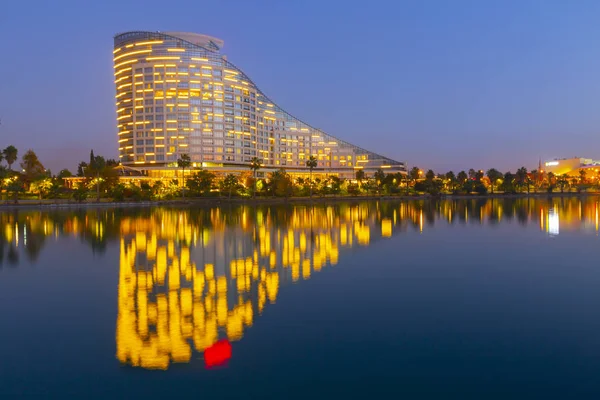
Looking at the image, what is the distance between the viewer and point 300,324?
54.7ft

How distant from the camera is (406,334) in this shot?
51.2 ft

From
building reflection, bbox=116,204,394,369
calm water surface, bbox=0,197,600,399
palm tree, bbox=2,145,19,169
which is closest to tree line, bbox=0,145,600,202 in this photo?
palm tree, bbox=2,145,19,169

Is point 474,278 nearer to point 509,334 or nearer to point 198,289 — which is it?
point 509,334

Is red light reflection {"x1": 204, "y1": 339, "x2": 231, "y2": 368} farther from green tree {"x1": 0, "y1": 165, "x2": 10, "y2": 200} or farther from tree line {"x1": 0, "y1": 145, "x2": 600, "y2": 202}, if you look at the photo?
green tree {"x1": 0, "y1": 165, "x2": 10, "y2": 200}

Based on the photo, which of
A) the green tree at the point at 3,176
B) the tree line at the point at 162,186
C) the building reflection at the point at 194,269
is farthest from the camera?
the tree line at the point at 162,186

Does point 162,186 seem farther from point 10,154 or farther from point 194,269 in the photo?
point 194,269

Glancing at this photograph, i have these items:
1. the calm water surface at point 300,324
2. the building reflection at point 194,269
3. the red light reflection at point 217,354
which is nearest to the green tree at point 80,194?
the building reflection at point 194,269

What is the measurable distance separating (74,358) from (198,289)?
847cm

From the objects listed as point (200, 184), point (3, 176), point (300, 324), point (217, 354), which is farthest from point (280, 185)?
point (217, 354)

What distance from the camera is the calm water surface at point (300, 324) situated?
11984 mm

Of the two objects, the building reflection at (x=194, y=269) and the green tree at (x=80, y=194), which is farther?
the green tree at (x=80, y=194)

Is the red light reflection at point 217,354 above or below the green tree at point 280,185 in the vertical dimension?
below

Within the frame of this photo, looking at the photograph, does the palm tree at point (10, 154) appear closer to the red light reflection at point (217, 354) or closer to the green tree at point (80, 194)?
the green tree at point (80, 194)

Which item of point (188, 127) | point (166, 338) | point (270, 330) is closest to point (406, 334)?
point (270, 330)
